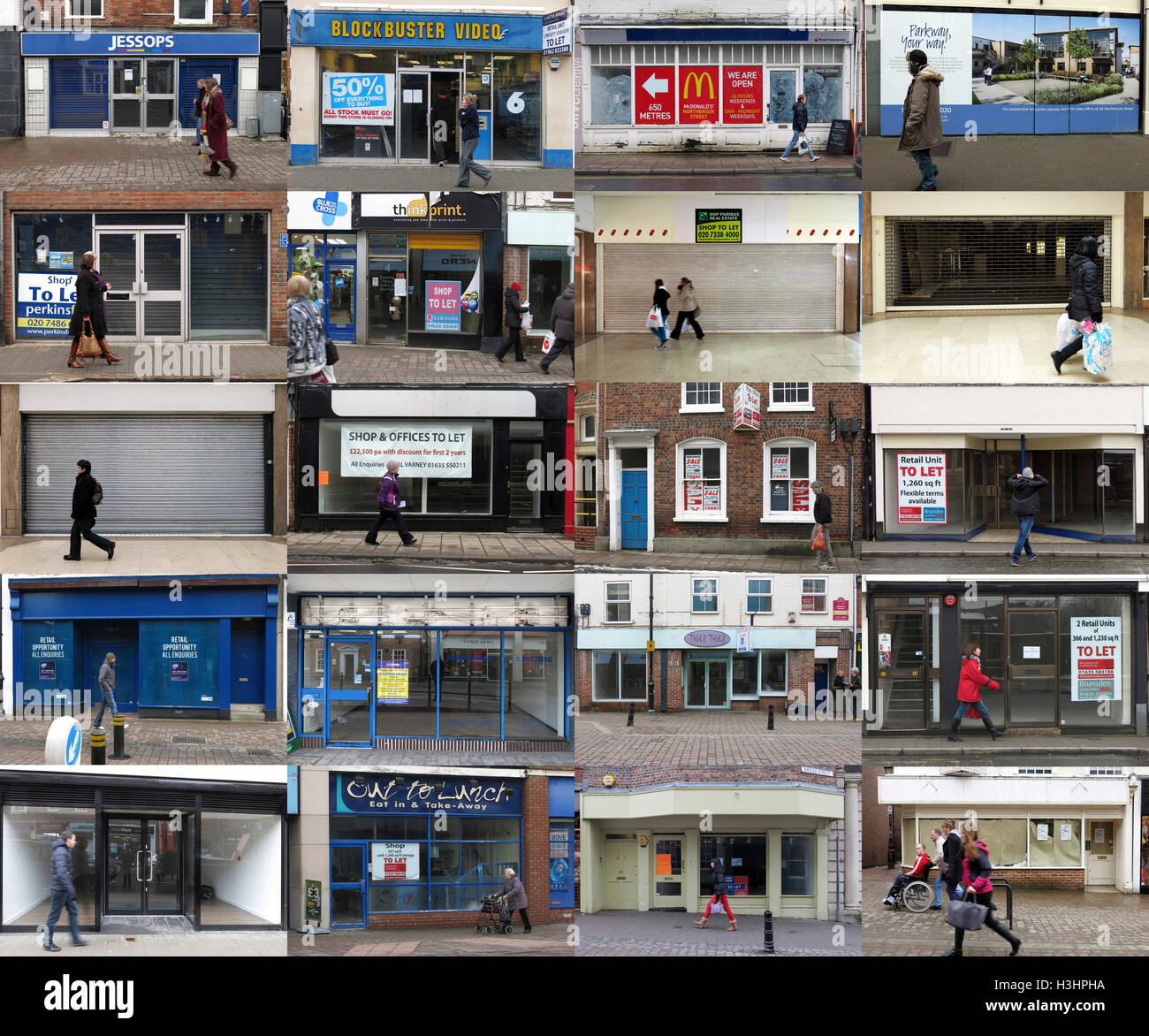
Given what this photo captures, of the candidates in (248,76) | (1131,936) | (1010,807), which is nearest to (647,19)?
(248,76)

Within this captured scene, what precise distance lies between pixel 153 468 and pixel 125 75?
580cm

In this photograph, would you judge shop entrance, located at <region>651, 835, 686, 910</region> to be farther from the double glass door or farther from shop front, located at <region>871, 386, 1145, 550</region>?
the double glass door

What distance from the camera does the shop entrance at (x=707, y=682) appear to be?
13.3 metres

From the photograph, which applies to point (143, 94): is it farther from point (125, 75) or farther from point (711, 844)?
point (711, 844)

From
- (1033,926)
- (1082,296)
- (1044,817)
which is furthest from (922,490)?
(1033,926)

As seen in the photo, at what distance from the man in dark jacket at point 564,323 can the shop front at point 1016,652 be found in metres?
4.54

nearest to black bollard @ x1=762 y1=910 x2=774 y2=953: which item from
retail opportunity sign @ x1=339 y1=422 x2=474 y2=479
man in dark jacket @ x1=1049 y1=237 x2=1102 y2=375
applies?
retail opportunity sign @ x1=339 y1=422 x2=474 y2=479

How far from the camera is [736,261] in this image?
15625 millimetres

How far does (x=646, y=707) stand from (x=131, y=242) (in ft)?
29.3

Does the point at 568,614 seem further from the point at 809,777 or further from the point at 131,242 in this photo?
the point at 131,242

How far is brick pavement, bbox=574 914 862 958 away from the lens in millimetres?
11719

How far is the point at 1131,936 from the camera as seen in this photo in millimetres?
12078

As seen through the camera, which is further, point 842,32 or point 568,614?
point 842,32

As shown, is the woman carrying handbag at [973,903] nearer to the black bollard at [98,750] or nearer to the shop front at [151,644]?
the shop front at [151,644]
